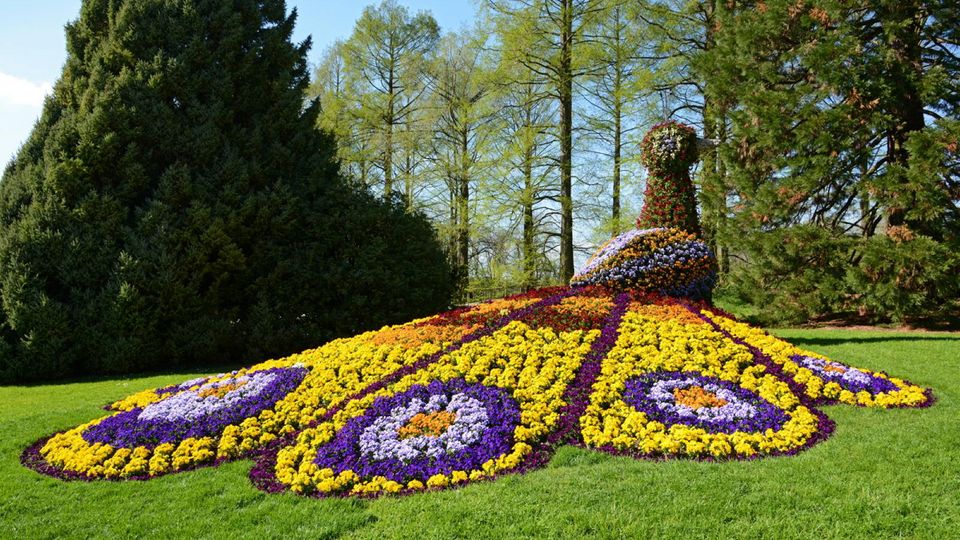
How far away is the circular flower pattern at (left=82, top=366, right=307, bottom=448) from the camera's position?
538 centimetres

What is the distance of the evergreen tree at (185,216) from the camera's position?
374 inches

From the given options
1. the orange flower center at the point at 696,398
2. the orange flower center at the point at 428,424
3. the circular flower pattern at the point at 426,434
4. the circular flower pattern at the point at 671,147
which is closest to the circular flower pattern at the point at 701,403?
the orange flower center at the point at 696,398

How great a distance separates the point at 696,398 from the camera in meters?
5.36

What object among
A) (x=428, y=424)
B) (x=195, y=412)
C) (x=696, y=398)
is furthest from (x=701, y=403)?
(x=195, y=412)

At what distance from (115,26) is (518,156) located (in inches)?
437

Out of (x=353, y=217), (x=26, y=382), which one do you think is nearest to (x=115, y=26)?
(x=353, y=217)

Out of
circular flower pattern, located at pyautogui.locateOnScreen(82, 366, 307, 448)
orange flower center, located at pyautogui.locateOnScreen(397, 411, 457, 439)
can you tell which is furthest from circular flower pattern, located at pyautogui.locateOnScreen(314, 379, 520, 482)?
circular flower pattern, located at pyautogui.locateOnScreen(82, 366, 307, 448)

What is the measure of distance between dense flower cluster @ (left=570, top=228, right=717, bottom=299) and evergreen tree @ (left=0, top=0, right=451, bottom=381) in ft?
13.4

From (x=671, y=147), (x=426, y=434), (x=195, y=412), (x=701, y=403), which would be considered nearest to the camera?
(x=426, y=434)

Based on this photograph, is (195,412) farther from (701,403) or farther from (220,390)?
(701,403)

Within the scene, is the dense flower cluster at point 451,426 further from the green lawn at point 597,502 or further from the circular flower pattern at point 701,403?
the circular flower pattern at point 701,403

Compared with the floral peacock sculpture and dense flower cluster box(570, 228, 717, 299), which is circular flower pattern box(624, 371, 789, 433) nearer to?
the floral peacock sculpture

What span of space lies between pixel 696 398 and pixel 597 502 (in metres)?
2.13

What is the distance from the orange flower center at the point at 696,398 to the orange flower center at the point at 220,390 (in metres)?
4.57
